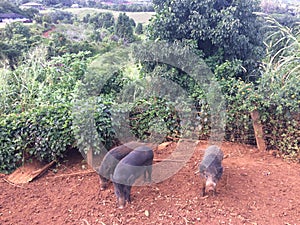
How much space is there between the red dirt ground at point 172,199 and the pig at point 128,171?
165mm

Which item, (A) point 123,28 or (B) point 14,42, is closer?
(B) point 14,42

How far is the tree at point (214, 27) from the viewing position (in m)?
5.54

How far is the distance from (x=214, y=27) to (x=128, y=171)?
3.69 meters

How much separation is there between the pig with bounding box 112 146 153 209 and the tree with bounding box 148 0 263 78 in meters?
2.80

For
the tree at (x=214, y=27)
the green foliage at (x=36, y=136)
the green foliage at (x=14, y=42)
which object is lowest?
the green foliage at (x=14, y=42)

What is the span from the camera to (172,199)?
140 inches

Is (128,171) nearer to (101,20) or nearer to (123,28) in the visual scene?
(123,28)

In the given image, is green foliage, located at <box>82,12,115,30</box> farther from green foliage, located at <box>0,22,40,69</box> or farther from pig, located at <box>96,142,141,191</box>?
pig, located at <box>96,142,141,191</box>

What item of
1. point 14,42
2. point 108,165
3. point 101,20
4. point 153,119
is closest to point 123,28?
point 101,20

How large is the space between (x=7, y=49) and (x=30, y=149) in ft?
26.7

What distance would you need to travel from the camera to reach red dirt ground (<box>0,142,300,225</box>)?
3285mm

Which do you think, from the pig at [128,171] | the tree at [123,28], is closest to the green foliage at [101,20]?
the tree at [123,28]

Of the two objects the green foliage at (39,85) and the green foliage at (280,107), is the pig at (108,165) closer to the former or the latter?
the green foliage at (39,85)

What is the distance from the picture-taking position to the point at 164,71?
5.68 metres
